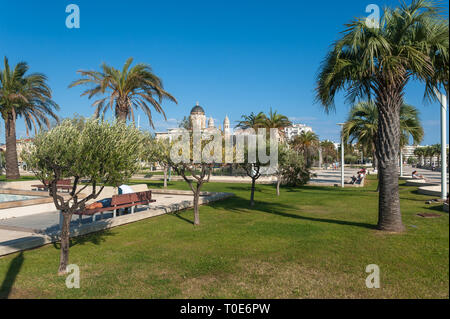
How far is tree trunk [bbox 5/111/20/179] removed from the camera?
74.9 ft

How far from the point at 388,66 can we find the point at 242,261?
4825 mm

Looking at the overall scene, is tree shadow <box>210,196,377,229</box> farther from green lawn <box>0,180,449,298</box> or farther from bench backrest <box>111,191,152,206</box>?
bench backrest <box>111,191,152,206</box>

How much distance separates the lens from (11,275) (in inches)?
223

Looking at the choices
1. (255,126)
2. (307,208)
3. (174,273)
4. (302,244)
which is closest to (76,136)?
(174,273)

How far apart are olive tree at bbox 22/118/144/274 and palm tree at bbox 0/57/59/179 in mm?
18341

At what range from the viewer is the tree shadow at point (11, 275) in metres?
4.94

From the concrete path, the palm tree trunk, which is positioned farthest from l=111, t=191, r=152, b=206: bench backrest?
the palm tree trunk

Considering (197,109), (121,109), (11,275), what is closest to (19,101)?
(121,109)

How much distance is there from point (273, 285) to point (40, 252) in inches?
218

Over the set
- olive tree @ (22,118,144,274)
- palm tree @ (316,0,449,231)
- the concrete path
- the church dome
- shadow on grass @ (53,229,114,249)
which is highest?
the church dome

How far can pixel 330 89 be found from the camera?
8031 millimetres

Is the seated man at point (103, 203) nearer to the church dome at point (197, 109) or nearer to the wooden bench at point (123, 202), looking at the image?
the wooden bench at point (123, 202)
